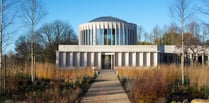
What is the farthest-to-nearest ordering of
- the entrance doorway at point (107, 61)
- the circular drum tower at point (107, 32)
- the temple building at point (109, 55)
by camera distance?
the circular drum tower at point (107, 32) < the entrance doorway at point (107, 61) < the temple building at point (109, 55)

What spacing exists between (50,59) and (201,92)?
40.9 m

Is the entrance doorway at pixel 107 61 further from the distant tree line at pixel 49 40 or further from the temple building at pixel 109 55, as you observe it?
the distant tree line at pixel 49 40

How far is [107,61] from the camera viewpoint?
50500 millimetres

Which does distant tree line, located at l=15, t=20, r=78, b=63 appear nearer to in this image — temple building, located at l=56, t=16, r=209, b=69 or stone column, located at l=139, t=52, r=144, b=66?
temple building, located at l=56, t=16, r=209, b=69

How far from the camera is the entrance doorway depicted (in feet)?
163

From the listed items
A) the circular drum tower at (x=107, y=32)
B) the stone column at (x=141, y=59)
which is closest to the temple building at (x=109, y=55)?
the stone column at (x=141, y=59)

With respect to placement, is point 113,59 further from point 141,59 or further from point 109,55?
point 141,59

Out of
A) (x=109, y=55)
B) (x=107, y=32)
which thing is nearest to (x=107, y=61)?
(x=109, y=55)

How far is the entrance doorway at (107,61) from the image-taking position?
49.8 metres

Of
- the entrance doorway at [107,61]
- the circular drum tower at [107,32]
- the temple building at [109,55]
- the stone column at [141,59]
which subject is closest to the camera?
the temple building at [109,55]

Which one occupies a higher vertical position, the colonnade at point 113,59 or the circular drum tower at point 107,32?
the circular drum tower at point 107,32

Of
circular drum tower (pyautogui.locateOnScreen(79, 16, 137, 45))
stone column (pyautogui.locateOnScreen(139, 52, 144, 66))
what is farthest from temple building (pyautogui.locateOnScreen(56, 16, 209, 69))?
circular drum tower (pyautogui.locateOnScreen(79, 16, 137, 45))

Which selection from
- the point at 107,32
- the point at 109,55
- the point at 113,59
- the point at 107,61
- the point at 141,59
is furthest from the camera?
the point at 107,32

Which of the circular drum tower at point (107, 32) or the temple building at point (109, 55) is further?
the circular drum tower at point (107, 32)
